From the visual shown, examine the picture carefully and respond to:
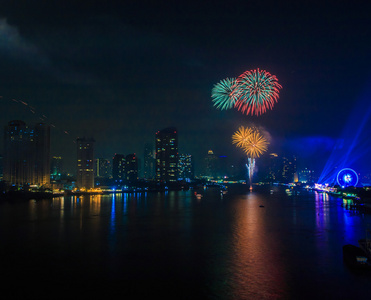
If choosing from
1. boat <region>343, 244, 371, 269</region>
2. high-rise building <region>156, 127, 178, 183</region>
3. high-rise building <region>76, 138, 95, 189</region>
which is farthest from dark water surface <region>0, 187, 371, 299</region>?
high-rise building <region>156, 127, 178, 183</region>

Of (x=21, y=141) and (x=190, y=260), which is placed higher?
(x=21, y=141)

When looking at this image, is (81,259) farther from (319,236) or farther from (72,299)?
(319,236)

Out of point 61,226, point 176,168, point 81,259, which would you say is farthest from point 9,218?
point 176,168

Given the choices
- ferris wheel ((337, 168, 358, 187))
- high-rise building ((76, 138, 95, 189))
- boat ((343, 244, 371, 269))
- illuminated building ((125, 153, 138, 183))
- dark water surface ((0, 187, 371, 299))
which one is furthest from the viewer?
illuminated building ((125, 153, 138, 183))

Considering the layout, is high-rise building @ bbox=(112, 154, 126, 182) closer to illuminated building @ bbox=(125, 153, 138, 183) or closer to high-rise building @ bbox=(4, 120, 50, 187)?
illuminated building @ bbox=(125, 153, 138, 183)

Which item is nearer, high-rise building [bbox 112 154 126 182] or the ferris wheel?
the ferris wheel
